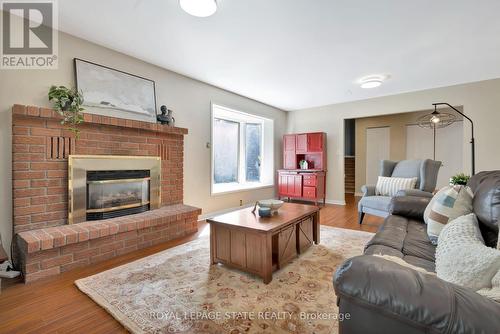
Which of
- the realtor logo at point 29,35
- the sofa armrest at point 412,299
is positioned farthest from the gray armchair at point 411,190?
the realtor logo at point 29,35

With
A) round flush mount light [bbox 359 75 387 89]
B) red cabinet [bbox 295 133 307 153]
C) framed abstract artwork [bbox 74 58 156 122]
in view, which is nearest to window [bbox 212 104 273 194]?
red cabinet [bbox 295 133 307 153]

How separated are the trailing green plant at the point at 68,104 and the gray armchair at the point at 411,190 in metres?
3.77

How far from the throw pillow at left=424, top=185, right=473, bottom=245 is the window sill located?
3.21 metres

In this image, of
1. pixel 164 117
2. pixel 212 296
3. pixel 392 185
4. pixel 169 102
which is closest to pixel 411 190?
pixel 392 185

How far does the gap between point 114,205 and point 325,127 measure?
4.66 metres

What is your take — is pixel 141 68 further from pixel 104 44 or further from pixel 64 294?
pixel 64 294

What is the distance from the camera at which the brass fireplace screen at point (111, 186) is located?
97.5 inches

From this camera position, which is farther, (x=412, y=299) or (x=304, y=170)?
(x=304, y=170)

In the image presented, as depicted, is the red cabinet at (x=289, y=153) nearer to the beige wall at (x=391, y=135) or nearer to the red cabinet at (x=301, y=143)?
the red cabinet at (x=301, y=143)

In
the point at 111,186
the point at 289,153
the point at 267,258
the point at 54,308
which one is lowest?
the point at 54,308

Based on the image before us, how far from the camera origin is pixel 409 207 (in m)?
2.33

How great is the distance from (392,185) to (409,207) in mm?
1373

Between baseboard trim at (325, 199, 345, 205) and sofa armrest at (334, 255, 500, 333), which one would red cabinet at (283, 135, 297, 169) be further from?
sofa armrest at (334, 255, 500, 333)

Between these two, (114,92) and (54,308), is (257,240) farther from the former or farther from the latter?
(114,92)
